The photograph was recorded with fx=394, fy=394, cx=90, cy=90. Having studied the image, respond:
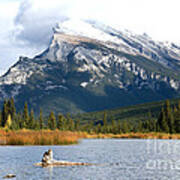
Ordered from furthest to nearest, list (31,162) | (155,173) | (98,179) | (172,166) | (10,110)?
(10,110) → (31,162) → (172,166) → (155,173) → (98,179)

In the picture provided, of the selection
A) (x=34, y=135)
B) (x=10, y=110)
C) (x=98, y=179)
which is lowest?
(x=98, y=179)

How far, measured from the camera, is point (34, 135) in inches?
2876

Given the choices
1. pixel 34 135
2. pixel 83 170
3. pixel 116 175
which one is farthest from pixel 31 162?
pixel 34 135

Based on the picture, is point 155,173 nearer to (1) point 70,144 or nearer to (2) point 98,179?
(2) point 98,179

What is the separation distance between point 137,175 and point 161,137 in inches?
3552

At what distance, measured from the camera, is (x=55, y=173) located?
39875 mm

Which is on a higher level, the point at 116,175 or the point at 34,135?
the point at 34,135

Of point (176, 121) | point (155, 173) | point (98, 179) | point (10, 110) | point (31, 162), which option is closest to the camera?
point (98, 179)

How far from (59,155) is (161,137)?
243 ft

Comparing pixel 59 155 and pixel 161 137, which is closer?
pixel 59 155

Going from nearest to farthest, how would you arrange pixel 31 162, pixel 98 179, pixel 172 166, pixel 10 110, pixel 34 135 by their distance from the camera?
pixel 98 179 < pixel 172 166 < pixel 31 162 < pixel 34 135 < pixel 10 110

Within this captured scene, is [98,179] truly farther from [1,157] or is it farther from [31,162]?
[1,157]

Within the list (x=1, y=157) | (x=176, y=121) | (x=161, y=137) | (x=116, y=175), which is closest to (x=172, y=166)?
(x=116, y=175)

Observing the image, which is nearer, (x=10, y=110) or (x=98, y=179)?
(x=98, y=179)
